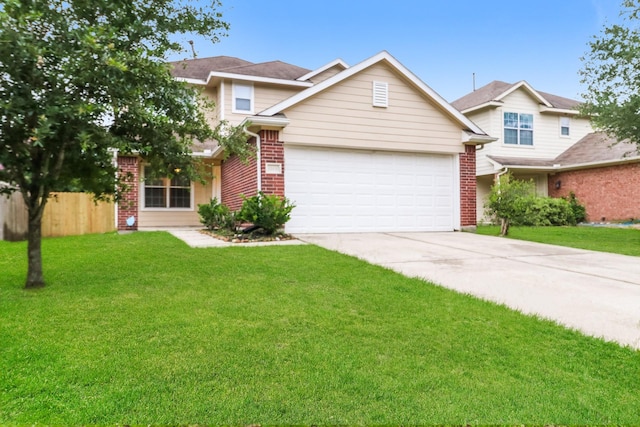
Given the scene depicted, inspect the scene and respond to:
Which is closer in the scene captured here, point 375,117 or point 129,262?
point 129,262

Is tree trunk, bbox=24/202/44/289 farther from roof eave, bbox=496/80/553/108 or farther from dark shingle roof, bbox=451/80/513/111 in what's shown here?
roof eave, bbox=496/80/553/108

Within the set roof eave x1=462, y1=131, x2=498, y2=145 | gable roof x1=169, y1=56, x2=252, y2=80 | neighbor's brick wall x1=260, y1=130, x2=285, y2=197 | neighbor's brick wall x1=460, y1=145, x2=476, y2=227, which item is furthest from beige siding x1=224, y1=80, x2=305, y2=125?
neighbor's brick wall x1=460, y1=145, x2=476, y2=227

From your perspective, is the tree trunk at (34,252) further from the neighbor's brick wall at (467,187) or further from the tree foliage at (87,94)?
the neighbor's brick wall at (467,187)

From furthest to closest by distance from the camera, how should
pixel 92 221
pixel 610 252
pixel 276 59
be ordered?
pixel 276 59
pixel 92 221
pixel 610 252

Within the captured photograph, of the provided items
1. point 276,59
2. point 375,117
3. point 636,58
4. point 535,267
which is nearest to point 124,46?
point 535,267

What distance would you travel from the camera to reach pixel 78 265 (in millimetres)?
6730

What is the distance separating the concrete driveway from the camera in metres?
4.23

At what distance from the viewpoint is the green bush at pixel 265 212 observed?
31.9 ft

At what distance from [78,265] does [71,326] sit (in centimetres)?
342

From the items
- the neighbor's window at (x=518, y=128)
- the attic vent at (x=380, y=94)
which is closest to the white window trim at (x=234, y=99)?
the attic vent at (x=380, y=94)

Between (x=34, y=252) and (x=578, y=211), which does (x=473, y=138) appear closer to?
(x=578, y=211)

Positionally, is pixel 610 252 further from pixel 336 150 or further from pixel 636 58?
pixel 336 150

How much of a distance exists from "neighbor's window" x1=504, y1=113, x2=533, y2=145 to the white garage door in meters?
9.00

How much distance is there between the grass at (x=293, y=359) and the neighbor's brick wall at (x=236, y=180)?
19.7 ft
